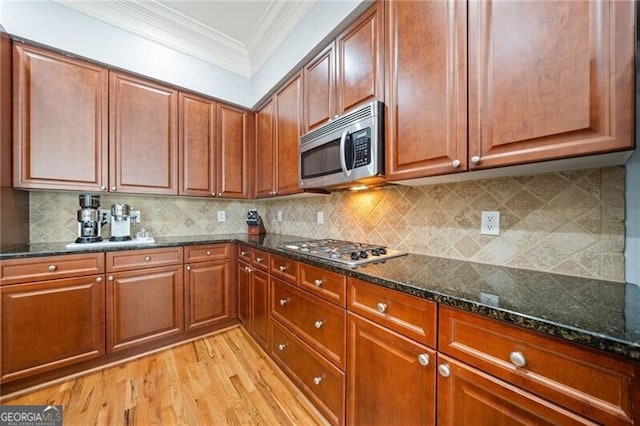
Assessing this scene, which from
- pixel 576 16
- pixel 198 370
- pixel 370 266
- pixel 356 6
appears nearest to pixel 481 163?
pixel 576 16

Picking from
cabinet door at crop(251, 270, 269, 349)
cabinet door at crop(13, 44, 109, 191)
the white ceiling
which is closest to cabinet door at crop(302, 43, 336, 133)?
the white ceiling

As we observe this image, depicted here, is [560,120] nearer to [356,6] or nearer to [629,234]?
[629,234]

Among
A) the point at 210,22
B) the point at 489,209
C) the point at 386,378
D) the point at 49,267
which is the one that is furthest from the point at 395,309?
the point at 210,22

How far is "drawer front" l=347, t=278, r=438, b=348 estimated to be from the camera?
0.86 metres

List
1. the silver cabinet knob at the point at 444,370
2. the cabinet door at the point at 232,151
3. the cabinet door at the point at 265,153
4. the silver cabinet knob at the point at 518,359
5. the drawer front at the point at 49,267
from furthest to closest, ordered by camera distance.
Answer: the cabinet door at the point at 232,151
the cabinet door at the point at 265,153
the drawer front at the point at 49,267
the silver cabinet knob at the point at 444,370
the silver cabinet knob at the point at 518,359

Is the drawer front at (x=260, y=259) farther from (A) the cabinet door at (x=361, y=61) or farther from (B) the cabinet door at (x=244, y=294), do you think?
(A) the cabinet door at (x=361, y=61)

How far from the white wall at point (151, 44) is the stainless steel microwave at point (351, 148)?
2.09 feet

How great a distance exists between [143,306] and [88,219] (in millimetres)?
835

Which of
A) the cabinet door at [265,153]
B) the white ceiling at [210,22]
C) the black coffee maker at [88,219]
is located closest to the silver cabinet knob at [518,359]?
the cabinet door at [265,153]

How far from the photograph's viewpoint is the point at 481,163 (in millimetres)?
964

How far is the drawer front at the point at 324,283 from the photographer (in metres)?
1.22

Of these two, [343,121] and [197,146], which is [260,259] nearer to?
[343,121]

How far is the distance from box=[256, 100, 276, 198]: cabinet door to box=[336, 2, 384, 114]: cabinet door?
1.02 meters

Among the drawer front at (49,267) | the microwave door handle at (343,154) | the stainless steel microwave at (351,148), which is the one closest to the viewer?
the stainless steel microwave at (351,148)
